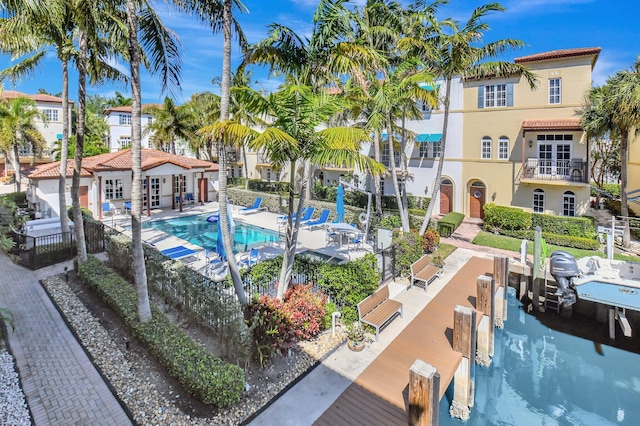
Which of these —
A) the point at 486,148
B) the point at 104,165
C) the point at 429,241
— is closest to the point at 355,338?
the point at 429,241

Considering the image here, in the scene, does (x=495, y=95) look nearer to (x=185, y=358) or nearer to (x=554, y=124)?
(x=554, y=124)

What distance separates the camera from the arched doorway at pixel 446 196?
28.8 metres

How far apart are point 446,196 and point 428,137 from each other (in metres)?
5.07

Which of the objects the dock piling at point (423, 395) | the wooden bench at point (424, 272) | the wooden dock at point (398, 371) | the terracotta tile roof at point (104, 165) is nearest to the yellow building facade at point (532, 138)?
the wooden bench at point (424, 272)

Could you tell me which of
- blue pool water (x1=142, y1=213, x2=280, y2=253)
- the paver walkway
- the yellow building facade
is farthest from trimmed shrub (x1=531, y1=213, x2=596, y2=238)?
the paver walkway

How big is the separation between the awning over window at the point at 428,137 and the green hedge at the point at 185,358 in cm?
2424

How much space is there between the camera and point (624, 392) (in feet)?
33.4

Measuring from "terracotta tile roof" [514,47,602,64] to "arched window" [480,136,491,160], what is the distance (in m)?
5.64

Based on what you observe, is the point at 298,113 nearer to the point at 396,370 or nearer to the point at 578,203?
the point at 396,370

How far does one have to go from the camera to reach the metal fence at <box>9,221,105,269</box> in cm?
1534

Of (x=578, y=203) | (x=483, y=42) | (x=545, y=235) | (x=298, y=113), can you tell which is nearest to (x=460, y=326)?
(x=298, y=113)

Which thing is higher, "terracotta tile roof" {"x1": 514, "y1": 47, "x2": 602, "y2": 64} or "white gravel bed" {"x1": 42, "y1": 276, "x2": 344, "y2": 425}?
"terracotta tile roof" {"x1": 514, "y1": 47, "x2": 602, "y2": 64}

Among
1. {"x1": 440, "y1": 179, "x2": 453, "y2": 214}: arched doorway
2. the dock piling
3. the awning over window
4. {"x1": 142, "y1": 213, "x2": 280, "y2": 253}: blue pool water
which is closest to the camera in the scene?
the dock piling

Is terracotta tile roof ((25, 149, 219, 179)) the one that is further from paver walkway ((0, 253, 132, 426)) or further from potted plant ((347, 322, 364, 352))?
potted plant ((347, 322, 364, 352))
